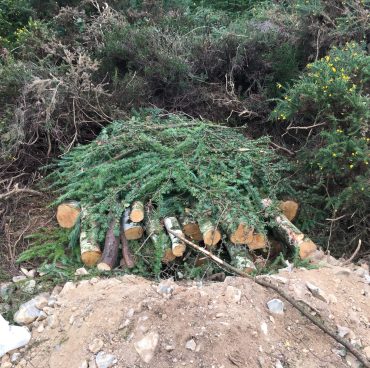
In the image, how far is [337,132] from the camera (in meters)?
4.09

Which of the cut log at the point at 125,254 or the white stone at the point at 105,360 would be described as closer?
the white stone at the point at 105,360

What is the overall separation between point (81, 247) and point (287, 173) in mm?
1963

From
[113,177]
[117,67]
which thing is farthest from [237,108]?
[113,177]

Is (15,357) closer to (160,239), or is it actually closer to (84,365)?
(84,365)

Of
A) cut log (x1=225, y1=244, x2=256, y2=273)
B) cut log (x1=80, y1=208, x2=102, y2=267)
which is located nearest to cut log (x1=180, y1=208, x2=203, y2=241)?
cut log (x1=225, y1=244, x2=256, y2=273)

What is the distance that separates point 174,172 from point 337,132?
1410mm

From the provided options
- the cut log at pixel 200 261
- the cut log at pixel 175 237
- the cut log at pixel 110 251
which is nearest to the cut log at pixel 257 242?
the cut log at pixel 200 261

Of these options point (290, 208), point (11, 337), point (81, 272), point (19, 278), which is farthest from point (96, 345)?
point (290, 208)

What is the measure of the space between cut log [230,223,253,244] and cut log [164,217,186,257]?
385mm

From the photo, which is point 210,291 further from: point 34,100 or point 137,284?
point 34,100

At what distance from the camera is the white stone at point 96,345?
2.84 metres

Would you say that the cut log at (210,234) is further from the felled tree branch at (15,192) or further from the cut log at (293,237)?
the felled tree branch at (15,192)

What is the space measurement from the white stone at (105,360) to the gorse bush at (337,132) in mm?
2164

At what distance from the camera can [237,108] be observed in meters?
5.43
